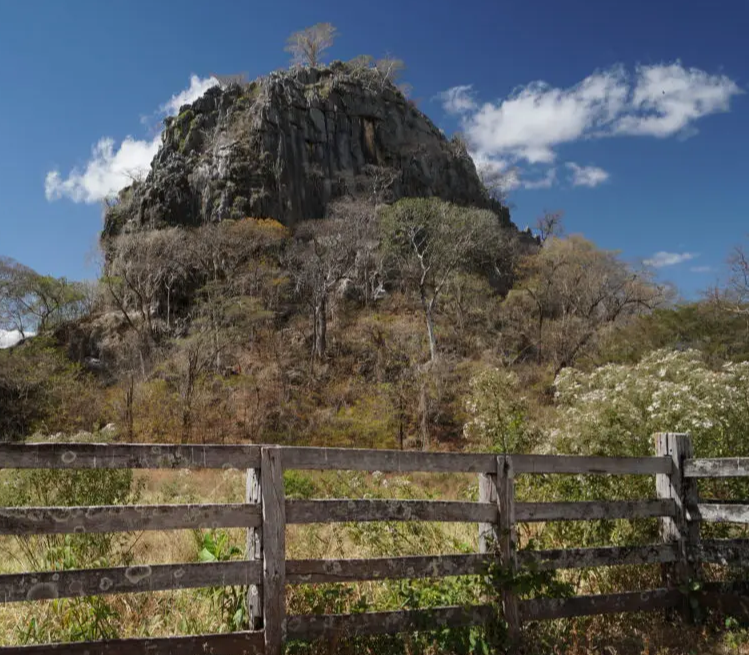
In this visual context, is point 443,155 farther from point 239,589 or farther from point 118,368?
point 239,589

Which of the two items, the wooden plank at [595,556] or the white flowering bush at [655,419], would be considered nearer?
the wooden plank at [595,556]

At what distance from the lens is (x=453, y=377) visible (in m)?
33.3

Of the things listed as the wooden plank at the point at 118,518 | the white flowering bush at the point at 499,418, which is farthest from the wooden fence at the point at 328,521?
the white flowering bush at the point at 499,418

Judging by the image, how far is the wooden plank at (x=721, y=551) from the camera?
5.35 m

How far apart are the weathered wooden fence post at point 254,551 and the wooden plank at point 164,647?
0.11 m

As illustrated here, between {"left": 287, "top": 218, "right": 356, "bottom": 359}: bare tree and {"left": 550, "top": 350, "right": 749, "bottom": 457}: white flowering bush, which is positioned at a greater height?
{"left": 287, "top": 218, "right": 356, "bottom": 359}: bare tree

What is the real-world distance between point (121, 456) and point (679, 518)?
181 inches

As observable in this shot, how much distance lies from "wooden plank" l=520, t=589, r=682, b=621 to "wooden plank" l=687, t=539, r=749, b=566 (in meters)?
0.37

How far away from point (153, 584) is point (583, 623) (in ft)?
11.1

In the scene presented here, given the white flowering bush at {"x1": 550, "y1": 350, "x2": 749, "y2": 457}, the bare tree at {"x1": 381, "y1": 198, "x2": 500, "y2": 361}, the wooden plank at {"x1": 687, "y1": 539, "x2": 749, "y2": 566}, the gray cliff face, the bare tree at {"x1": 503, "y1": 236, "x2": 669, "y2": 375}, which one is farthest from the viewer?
the gray cliff face

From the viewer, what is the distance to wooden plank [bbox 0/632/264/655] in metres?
3.45

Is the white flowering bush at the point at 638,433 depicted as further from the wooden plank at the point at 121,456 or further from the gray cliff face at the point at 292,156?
the gray cliff face at the point at 292,156

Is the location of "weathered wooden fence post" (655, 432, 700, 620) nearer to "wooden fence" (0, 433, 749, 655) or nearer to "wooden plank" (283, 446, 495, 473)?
"wooden fence" (0, 433, 749, 655)

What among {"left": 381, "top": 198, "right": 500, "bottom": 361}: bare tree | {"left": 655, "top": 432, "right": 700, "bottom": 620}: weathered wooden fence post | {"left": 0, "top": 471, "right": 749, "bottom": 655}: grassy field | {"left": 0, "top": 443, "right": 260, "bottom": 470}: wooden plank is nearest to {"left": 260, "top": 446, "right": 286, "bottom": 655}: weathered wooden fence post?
{"left": 0, "top": 443, "right": 260, "bottom": 470}: wooden plank
